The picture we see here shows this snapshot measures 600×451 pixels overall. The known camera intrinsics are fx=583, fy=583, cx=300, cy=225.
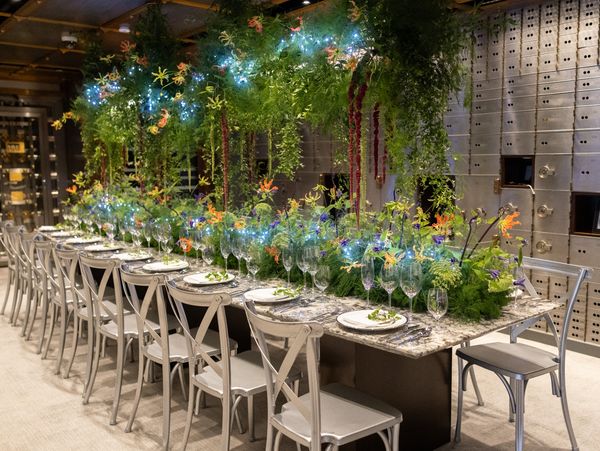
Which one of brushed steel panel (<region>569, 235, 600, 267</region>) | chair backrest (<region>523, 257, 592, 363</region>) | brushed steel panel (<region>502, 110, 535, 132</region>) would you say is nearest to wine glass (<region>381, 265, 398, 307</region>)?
chair backrest (<region>523, 257, 592, 363</region>)

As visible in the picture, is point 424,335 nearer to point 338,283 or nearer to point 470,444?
point 338,283

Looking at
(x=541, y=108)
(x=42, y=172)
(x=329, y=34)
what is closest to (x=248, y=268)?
(x=329, y=34)

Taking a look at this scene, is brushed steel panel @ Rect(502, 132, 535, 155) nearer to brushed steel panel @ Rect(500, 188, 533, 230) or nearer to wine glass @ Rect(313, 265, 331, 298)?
brushed steel panel @ Rect(500, 188, 533, 230)

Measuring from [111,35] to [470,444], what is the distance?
5.39m

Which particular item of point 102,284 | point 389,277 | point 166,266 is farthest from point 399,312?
point 102,284

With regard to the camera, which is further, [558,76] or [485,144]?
[485,144]

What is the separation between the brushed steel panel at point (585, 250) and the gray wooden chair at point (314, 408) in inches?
107

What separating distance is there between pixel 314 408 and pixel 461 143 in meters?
3.55

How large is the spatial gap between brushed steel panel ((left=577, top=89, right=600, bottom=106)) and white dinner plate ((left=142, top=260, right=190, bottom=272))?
3054 millimetres

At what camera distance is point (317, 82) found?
3.58 metres

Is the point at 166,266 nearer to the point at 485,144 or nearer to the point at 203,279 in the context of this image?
the point at 203,279

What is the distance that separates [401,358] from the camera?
8.93ft

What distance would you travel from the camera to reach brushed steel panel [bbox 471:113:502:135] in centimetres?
479

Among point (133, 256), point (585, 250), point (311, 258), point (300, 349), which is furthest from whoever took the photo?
point (585, 250)
